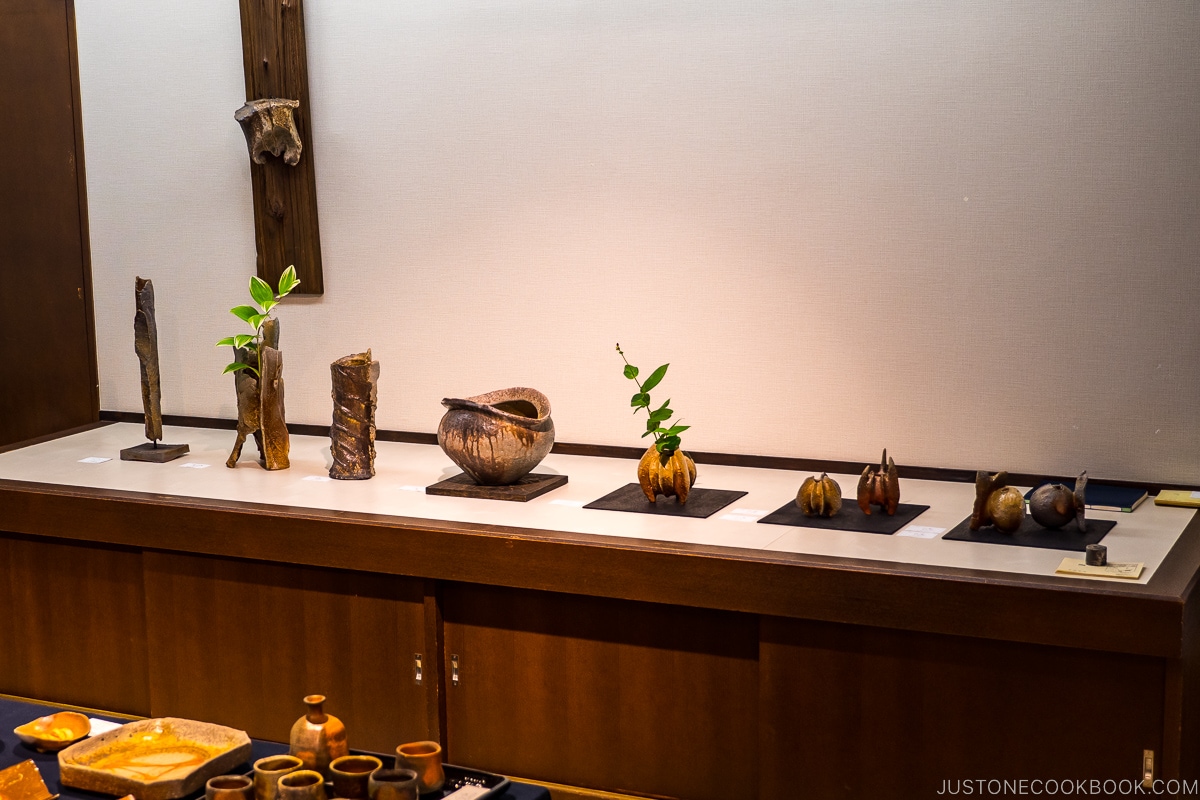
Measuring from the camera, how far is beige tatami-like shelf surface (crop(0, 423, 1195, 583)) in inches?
83.7

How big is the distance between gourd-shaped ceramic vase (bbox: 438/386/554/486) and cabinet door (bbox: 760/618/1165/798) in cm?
74

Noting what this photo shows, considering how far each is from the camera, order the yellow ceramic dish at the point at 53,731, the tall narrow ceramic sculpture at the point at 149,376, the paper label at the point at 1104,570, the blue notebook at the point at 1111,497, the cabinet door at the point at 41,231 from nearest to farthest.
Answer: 1. the yellow ceramic dish at the point at 53,731
2. the paper label at the point at 1104,570
3. the blue notebook at the point at 1111,497
4. the tall narrow ceramic sculpture at the point at 149,376
5. the cabinet door at the point at 41,231

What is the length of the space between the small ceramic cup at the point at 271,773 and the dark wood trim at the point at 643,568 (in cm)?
74

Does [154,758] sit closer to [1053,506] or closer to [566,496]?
[566,496]

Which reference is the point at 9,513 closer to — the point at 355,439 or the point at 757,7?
the point at 355,439

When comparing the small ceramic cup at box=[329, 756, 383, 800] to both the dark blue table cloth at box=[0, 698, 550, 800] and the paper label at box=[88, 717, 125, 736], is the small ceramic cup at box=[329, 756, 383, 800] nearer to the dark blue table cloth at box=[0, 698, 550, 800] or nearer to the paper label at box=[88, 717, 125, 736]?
the dark blue table cloth at box=[0, 698, 550, 800]

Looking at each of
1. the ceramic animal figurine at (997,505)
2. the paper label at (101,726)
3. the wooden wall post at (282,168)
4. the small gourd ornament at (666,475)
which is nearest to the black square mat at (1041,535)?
the ceramic animal figurine at (997,505)

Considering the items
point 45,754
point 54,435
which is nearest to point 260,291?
point 54,435

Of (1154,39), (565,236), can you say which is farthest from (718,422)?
(1154,39)

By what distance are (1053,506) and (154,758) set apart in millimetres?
1524

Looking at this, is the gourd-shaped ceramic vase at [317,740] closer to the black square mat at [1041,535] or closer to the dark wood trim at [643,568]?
the dark wood trim at [643,568]

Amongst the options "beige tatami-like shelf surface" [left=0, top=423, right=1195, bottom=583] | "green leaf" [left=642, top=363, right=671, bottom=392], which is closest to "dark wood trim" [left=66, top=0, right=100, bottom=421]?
"beige tatami-like shelf surface" [left=0, top=423, right=1195, bottom=583]

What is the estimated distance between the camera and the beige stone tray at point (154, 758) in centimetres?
162

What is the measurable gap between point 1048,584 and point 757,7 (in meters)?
1.49
